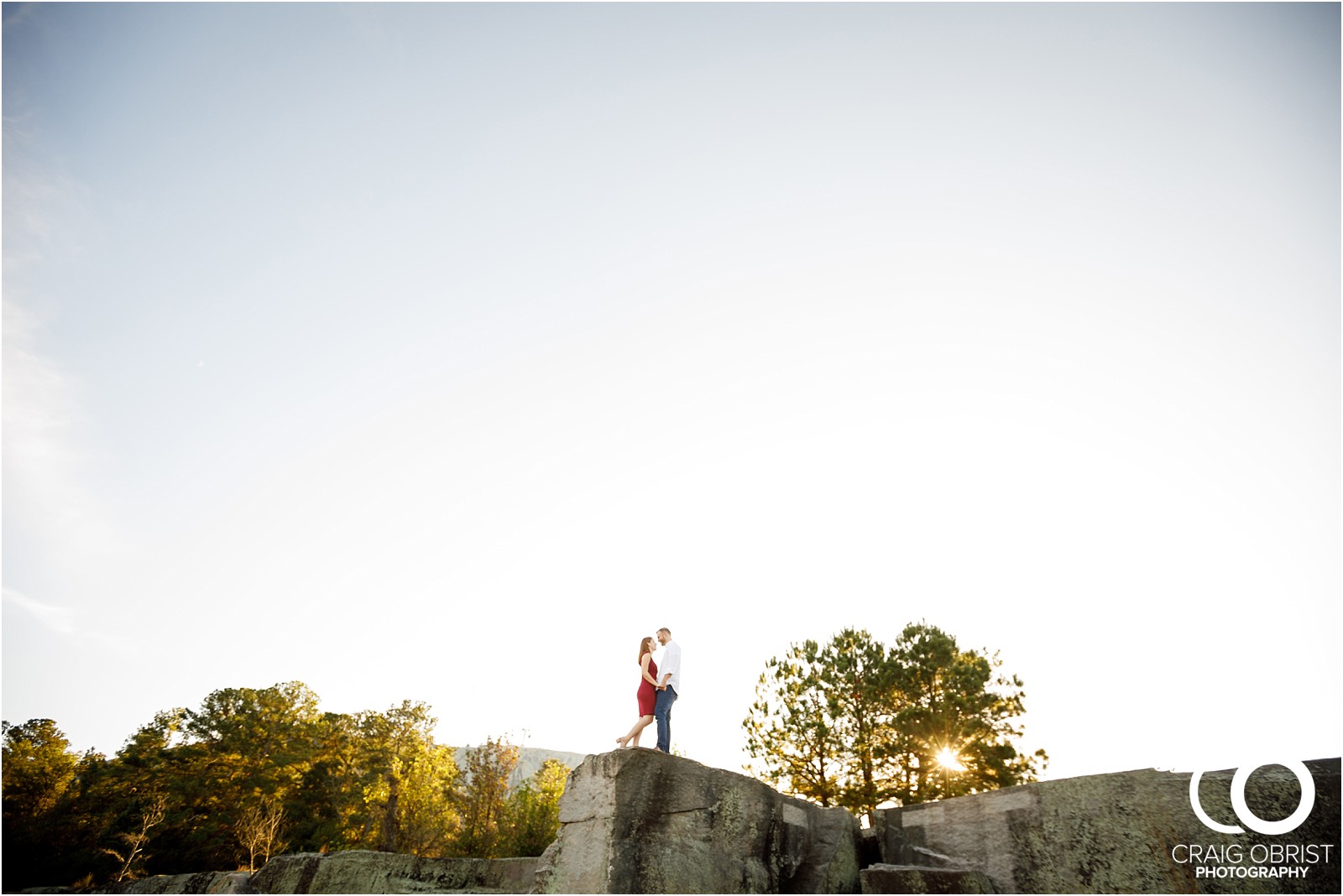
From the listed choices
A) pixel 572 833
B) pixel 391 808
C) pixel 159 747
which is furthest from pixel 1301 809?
pixel 159 747

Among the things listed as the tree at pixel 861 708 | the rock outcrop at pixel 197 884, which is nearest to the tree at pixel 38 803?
the rock outcrop at pixel 197 884

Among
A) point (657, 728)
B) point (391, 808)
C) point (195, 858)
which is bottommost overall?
point (195, 858)

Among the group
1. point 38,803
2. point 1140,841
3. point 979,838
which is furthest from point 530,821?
point 38,803

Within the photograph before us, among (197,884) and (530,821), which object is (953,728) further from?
(197,884)

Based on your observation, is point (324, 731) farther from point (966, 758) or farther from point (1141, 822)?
point (1141, 822)

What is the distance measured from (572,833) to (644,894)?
2.68 ft

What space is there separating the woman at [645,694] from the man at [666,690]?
0.09 meters

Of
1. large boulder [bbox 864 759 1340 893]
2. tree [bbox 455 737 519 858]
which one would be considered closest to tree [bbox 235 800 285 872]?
tree [bbox 455 737 519 858]

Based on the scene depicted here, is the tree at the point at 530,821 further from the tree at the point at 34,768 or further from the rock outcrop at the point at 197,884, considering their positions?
the tree at the point at 34,768

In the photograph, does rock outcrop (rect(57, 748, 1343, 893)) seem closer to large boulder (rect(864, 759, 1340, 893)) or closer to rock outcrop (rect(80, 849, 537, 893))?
large boulder (rect(864, 759, 1340, 893))

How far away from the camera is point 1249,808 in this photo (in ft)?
16.2

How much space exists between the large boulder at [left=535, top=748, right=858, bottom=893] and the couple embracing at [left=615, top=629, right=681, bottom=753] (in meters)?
0.97

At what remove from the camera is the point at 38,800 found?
31.6m

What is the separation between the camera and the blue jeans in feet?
21.4
